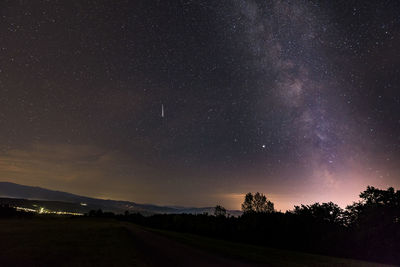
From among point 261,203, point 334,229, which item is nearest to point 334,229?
point 334,229

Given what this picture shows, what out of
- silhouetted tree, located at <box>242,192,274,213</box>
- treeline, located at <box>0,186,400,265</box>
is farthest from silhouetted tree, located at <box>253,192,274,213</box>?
treeline, located at <box>0,186,400,265</box>

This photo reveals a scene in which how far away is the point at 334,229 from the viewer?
23.4m

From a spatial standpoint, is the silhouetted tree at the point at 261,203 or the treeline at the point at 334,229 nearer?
the treeline at the point at 334,229

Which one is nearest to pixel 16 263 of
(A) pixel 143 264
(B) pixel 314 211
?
(A) pixel 143 264

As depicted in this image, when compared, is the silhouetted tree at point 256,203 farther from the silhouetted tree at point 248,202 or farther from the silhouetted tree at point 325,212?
the silhouetted tree at point 325,212

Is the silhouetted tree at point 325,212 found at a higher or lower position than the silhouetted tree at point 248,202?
lower

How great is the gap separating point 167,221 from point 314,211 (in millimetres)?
30975

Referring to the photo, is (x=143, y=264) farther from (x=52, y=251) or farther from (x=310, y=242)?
(x=310, y=242)

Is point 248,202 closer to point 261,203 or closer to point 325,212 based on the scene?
point 261,203

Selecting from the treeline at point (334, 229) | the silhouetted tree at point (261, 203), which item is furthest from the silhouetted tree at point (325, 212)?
the silhouetted tree at point (261, 203)

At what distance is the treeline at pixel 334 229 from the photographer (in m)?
19.3

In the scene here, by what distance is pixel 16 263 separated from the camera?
38.6 feet

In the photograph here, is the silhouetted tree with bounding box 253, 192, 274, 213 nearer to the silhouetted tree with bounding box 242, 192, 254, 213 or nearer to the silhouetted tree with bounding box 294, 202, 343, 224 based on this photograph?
the silhouetted tree with bounding box 242, 192, 254, 213

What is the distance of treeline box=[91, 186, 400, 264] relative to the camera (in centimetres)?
1934
